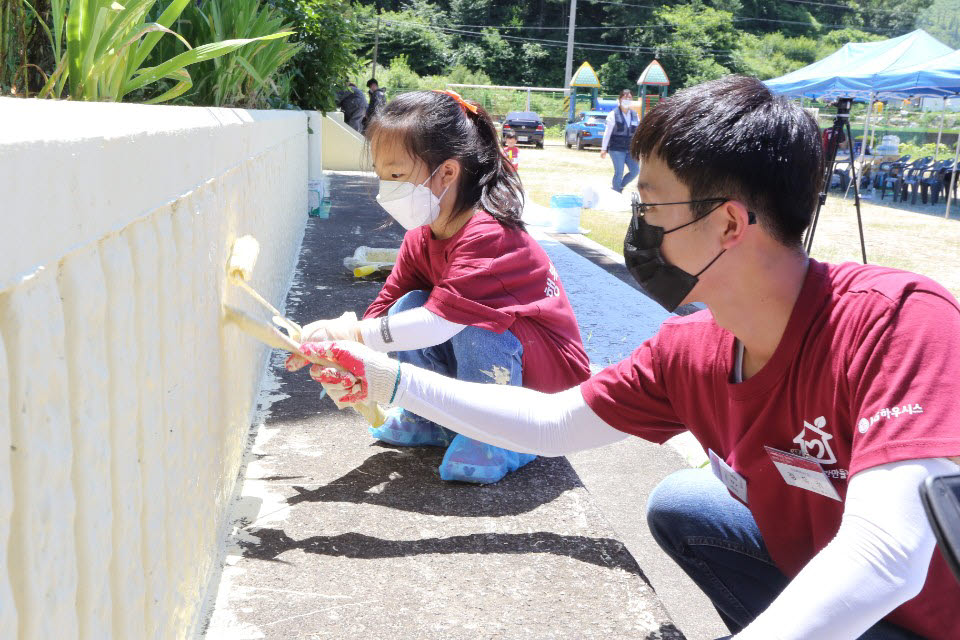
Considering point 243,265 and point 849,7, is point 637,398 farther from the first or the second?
point 849,7

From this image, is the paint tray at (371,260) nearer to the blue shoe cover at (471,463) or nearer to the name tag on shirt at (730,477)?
the blue shoe cover at (471,463)

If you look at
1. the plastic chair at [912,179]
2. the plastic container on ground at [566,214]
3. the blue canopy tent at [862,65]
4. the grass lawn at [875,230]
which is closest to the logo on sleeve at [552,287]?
the grass lawn at [875,230]

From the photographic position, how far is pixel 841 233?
10703mm

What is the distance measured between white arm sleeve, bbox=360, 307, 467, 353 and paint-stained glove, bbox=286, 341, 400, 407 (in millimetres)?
484

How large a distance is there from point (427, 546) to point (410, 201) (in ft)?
3.64

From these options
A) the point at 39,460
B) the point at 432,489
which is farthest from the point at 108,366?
the point at 432,489

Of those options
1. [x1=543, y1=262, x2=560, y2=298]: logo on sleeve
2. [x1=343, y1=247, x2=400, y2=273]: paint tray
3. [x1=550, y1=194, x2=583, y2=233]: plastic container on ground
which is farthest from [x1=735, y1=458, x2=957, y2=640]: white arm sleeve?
[x1=550, y1=194, x2=583, y2=233]: plastic container on ground

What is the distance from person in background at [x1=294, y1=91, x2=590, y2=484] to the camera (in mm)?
2588

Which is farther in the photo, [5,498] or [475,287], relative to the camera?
[475,287]

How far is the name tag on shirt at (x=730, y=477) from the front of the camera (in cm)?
167

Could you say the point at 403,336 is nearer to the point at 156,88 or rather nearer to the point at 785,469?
the point at 785,469

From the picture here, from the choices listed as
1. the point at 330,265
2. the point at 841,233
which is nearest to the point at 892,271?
the point at 330,265

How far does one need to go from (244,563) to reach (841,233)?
10162 millimetres

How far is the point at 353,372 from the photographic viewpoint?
205 centimetres
